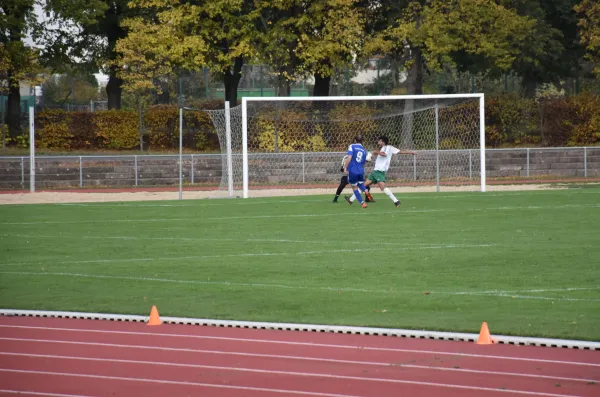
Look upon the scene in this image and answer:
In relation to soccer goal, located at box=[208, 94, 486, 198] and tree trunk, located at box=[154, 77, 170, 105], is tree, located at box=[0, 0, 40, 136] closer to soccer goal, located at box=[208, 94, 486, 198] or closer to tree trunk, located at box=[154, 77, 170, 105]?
tree trunk, located at box=[154, 77, 170, 105]

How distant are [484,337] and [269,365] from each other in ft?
6.50

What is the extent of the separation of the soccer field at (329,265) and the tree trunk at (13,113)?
69.3 ft

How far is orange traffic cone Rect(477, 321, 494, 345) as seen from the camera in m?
9.05

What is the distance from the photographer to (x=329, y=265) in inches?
576

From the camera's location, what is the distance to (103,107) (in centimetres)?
5372

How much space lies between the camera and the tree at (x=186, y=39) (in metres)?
43.3

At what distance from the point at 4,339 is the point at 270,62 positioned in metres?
34.9

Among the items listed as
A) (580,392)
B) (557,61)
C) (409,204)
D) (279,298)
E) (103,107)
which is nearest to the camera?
(580,392)

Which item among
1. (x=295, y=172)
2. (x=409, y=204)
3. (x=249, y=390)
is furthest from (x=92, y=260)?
(x=295, y=172)

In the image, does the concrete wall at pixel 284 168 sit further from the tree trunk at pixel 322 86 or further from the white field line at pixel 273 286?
the white field line at pixel 273 286

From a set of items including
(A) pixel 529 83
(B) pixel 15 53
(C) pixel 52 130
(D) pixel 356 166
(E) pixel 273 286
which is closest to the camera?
(E) pixel 273 286

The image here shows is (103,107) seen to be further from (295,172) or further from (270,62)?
(295,172)

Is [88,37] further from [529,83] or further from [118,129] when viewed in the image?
[529,83]

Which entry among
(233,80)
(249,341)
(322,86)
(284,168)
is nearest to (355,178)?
(284,168)
